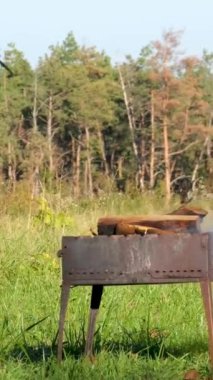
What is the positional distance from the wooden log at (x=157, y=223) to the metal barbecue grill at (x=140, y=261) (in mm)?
138

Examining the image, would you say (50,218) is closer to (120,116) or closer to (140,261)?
(140,261)

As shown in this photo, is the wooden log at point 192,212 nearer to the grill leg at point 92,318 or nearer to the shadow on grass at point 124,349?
the grill leg at point 92,318

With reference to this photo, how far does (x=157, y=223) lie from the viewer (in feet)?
17.2

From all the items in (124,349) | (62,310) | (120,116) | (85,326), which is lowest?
(124,349)

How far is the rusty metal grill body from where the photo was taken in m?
4.94

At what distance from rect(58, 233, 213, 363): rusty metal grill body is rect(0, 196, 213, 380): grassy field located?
44 cm

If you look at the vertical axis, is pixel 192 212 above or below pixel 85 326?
above

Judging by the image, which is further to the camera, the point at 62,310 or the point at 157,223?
the point at 157,223

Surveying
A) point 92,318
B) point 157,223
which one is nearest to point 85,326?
point 92,318

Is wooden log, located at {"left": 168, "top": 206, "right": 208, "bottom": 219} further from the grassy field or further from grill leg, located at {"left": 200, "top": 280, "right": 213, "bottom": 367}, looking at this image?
the grassy field

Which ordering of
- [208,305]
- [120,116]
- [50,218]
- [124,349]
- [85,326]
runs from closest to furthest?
1. [208,305]
2. [124,349]
3. [85,326]
4. [50,218]
5. [120,116]

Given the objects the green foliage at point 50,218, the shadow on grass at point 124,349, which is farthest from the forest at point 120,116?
the shadow on grass at point 124,349

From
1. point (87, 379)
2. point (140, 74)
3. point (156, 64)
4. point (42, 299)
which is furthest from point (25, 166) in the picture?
point (87, 379)

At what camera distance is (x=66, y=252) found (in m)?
5.10
